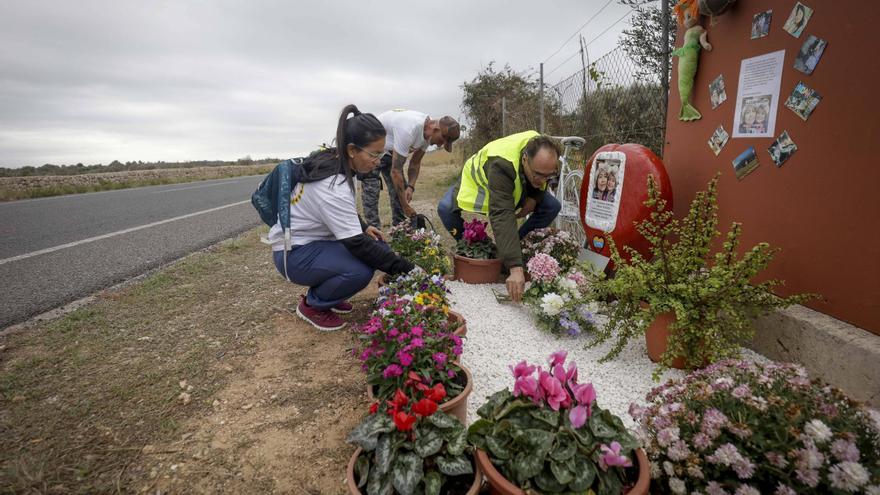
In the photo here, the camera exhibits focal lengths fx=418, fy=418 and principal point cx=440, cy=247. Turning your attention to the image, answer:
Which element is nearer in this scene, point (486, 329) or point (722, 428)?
point (722, 428)

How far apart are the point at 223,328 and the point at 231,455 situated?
4.89ft

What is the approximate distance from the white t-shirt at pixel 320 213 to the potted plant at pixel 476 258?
1349mm

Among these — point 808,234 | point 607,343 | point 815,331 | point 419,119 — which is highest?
point 419,119

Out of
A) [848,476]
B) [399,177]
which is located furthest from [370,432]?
[399,177]

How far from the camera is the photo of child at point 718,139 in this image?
2725 mm

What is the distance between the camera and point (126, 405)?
2.26 meters

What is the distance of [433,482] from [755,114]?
2.69m

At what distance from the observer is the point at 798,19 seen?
7.16 feet

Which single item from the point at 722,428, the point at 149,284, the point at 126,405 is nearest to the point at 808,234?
the point at 722,428

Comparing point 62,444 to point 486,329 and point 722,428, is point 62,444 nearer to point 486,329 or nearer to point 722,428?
point 486,329

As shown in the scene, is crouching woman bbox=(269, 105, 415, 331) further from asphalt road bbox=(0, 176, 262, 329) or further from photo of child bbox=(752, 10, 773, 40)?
asphalt road bbox=(0, 176, 262, 329)

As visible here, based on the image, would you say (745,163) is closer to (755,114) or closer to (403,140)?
(755,114)

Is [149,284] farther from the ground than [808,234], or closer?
closer

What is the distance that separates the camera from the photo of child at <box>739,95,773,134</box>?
94.6 inches
